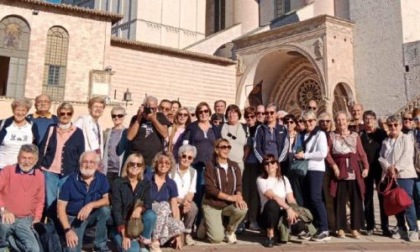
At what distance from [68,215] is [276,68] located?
18913mm

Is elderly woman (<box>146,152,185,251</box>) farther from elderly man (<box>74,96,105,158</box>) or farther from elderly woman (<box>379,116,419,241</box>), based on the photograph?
elderly woman (<box>379,116,419,241</box>)

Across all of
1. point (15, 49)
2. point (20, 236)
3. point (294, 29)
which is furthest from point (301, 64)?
point (20, 236)

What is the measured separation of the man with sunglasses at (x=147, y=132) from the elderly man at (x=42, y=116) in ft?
3.36

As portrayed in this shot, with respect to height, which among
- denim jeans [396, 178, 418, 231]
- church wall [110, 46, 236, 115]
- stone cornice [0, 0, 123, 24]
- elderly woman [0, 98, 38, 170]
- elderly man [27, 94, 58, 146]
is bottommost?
denim jeans [396, 178, 418, 231]

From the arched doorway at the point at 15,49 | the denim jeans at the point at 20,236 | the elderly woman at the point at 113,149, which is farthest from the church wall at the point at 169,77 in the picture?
the denim jeans at the point at 20,236

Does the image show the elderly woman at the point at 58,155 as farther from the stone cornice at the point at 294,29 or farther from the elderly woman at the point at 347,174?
the stone cornice at the point at 294,29

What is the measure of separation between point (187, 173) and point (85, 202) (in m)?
1.45

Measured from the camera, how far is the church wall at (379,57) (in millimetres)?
17609

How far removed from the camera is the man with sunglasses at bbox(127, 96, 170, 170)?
17.9ft

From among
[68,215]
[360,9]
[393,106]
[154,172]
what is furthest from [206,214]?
[360,9]

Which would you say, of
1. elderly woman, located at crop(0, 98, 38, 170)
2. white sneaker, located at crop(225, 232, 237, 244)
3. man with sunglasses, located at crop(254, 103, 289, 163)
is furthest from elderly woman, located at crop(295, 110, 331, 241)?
elderly woman, located at crop(0, 98, 38, 170)

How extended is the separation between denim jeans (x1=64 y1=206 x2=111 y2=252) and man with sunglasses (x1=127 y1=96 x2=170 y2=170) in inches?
39.4

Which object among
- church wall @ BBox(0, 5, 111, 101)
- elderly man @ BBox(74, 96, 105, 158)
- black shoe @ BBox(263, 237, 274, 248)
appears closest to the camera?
black shoe @ BBox(263, 237, 274, 248)

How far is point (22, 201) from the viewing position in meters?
4.39
